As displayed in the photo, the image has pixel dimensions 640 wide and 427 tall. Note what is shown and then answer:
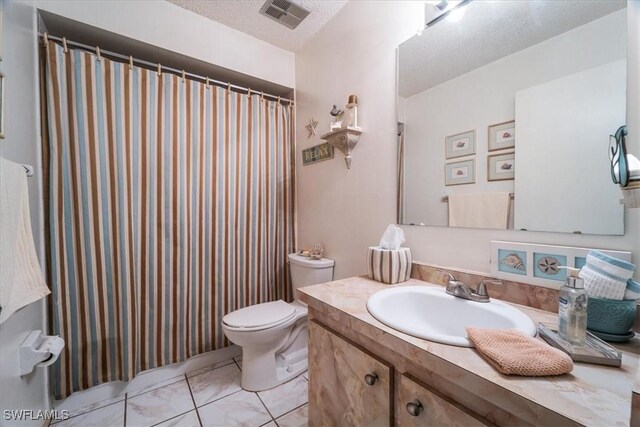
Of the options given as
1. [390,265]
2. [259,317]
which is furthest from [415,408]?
[259,317]

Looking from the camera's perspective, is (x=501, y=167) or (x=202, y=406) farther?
(x=202, y=406)

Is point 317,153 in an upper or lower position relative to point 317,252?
upper

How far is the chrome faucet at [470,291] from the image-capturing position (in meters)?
0.94

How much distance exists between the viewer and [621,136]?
2.45 ft

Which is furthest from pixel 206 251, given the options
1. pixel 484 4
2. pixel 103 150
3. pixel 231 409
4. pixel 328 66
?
pixel 484 4

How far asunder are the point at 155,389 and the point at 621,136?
248 cm

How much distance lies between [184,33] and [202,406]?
7.54 ft

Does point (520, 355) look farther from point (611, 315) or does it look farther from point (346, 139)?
point (346, 139)

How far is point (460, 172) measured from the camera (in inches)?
43.9

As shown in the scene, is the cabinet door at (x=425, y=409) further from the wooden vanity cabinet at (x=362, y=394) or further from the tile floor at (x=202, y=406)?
the tile floor at (x=202, y=406)

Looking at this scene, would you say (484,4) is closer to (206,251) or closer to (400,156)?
(400,156)

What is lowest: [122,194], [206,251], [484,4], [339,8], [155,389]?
[155,389]

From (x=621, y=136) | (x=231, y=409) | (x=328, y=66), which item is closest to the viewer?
(x=621, y=136)

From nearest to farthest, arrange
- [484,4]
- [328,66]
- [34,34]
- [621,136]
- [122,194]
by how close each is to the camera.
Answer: [621,136], [484,4], [34,34], [122,194], [328,66]
